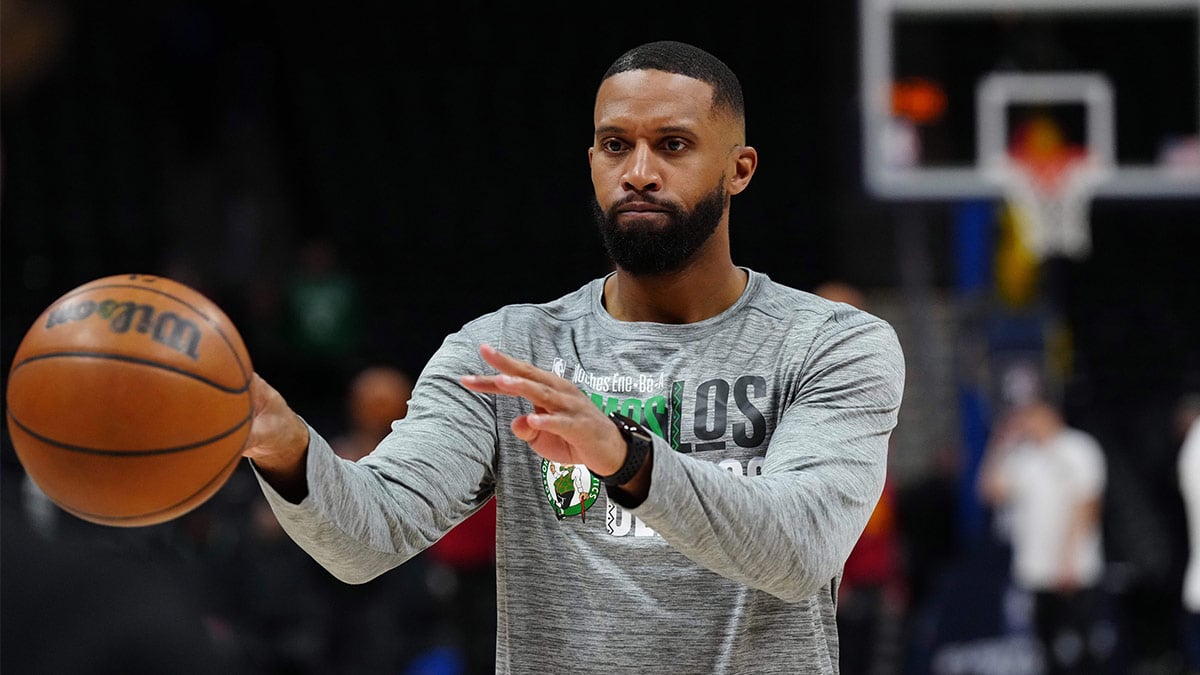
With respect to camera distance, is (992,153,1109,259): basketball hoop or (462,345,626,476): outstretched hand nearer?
(462,345,626,476): outstretched hand

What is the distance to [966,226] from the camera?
1202 centimetres

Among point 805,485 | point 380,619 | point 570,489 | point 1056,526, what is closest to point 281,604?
point 380,619

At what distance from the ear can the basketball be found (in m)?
1.09

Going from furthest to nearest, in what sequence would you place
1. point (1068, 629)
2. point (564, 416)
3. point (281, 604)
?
point (1068, 629) < point (281, 604) < point (564, 416)

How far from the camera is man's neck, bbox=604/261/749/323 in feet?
10.3

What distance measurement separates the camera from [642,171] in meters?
2.96

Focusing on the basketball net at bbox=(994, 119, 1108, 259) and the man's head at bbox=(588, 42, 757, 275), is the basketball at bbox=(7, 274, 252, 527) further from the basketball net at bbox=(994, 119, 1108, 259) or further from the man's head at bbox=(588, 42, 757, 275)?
the basketball net at bbox=(994, 119, 1108, 259)

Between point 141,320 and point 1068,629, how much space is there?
29.2ft

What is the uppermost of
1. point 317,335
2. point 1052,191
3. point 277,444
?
point 277,444

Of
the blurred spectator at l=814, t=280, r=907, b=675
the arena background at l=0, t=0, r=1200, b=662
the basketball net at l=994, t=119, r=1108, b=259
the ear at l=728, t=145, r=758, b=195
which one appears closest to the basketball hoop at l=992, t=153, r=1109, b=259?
the basketball net at l=994, t=119, r=1108, b=259

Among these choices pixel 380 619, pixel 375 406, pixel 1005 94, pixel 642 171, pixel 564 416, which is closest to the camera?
pixel 564 416

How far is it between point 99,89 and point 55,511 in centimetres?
715

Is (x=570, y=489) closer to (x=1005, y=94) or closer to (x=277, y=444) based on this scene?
(x=277, y=444)

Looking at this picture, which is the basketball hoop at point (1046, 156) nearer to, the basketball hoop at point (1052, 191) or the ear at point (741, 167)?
the basketball hoop at point (1052, 191)
